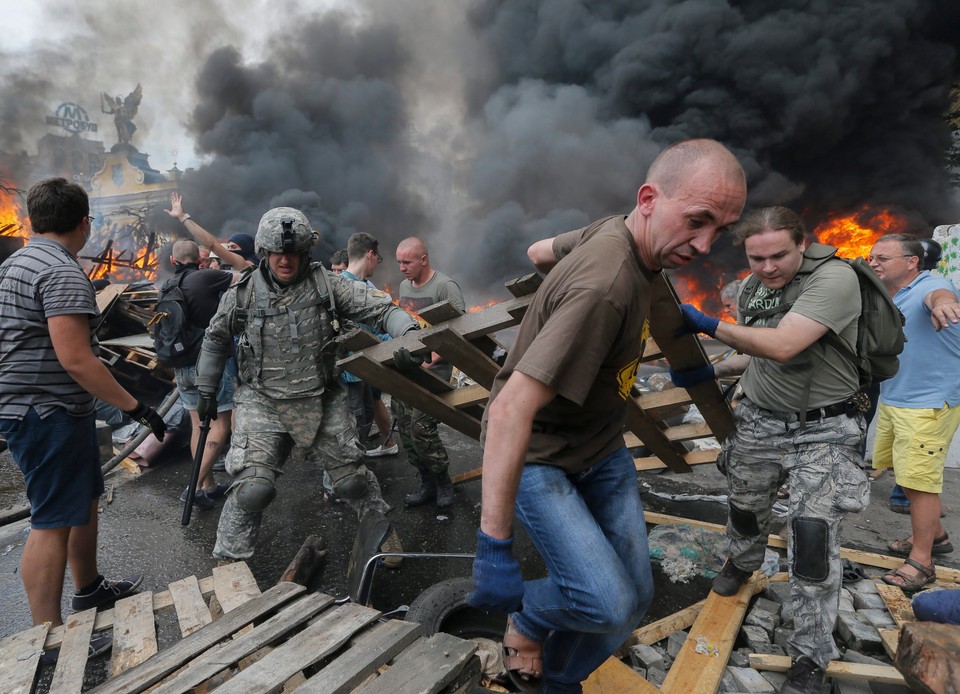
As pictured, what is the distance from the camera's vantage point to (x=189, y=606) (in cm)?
240

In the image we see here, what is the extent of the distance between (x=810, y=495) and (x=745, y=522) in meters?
0.42

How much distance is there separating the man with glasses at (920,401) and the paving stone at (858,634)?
578mm

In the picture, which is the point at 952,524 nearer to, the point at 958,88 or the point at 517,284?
the point at 517,284

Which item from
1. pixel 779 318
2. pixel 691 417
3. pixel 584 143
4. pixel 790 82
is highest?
pixel 790 82

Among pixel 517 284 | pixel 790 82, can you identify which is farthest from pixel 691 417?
pixel 790 82

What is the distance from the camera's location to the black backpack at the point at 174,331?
159 inches

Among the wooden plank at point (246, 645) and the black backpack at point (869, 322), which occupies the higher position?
the black backpack at point (869, 322)

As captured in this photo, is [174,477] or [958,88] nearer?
[174,477]

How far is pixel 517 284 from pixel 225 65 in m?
22.0

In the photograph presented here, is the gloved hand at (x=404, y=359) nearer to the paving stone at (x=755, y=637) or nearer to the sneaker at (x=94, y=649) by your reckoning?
the sneaker at (x=94, y=649)

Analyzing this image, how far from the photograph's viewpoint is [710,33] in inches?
507

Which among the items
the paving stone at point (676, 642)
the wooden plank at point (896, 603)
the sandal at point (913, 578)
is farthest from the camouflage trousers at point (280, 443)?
the sandal at point (913, 578)

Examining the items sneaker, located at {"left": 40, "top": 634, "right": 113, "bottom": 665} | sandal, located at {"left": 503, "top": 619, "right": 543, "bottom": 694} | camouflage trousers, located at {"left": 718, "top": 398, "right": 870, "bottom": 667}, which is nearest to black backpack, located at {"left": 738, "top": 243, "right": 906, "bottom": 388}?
camouflage trousers, located at {"left": 718, "top": 398, "right": 870, "bottom": 667}

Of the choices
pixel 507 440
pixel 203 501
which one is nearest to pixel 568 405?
pixel 507 440
